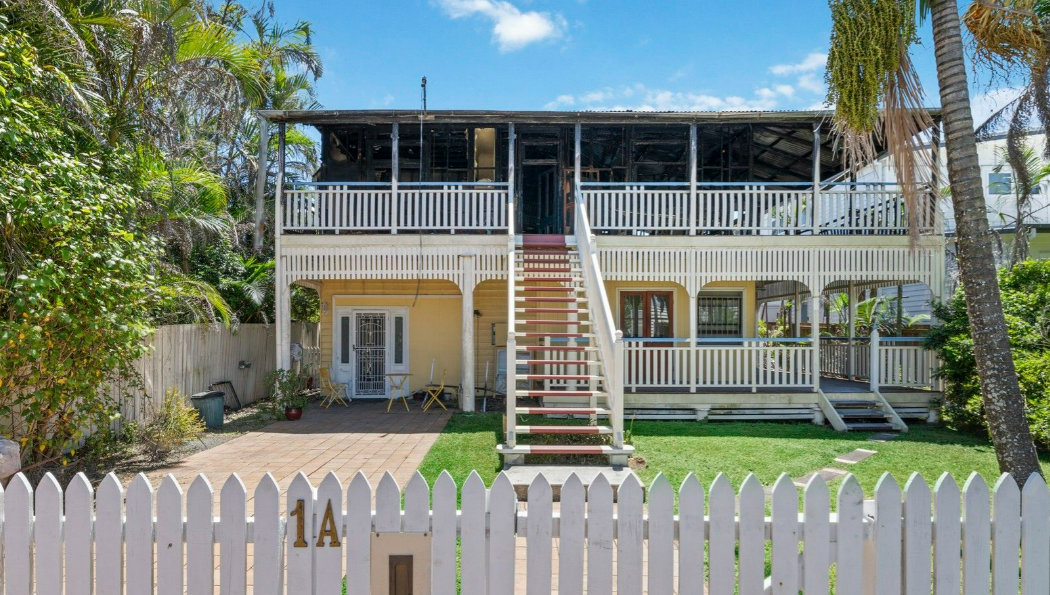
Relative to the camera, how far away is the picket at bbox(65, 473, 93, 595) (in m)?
2.70

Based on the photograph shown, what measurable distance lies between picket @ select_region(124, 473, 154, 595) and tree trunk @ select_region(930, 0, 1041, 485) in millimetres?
4801

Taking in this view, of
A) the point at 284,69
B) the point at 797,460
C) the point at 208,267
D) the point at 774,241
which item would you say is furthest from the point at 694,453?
the point at 284,69

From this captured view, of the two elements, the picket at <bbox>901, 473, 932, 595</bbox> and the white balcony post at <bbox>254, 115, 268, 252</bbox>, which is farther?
the white balcony post at <bbox>254, 115, 268, 252</bbox>

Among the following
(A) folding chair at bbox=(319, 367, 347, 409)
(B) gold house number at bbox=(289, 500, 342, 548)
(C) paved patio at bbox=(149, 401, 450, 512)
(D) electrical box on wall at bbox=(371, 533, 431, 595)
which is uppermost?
(B) gold house number at bbox=(289, 500, 342, 548)

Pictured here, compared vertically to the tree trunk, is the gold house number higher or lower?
lower

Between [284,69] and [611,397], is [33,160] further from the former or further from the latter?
[284,69]

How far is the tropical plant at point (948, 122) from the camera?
411cm

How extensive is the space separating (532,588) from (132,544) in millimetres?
1823

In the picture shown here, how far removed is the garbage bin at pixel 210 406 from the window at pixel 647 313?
27.4 ft

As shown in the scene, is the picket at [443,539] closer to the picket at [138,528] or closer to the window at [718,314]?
the picket at [138,528]

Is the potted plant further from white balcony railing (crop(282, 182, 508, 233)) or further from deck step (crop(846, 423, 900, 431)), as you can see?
deck step (crop(846, 423, 900, 431))

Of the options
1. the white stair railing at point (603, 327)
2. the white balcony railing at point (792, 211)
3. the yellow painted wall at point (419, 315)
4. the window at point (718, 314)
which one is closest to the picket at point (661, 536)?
the white stair railing at point (603, 327)

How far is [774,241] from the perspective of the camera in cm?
1111

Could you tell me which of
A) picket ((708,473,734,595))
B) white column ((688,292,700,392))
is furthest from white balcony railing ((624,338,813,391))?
picket ((708,473,734,595))
